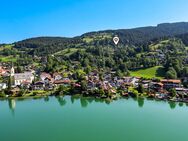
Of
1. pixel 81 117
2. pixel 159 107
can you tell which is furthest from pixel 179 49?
pixel 81 117

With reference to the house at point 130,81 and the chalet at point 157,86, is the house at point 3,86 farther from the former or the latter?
the chalet at point 157,86

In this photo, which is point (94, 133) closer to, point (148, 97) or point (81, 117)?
point (81, 117)

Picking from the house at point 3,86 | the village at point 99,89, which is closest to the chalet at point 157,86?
the village at point 99,89

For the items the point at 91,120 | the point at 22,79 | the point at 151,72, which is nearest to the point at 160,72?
the point at 151,72

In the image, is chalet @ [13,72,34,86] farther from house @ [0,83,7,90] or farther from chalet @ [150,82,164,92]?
chalet @ [150,82,164,92]

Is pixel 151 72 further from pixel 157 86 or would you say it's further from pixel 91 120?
pixel 91 120
